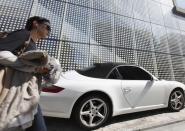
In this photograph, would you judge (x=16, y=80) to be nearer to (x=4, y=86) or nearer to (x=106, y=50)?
(x=4, y=86)

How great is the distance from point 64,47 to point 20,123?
5.22 metres

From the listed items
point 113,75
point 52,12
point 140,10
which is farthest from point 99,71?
point 140,10

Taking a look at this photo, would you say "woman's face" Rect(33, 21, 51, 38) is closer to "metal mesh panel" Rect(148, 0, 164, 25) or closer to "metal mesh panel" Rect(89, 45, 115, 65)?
"metal mesh panel" Rect(89, 45, 115, 65)

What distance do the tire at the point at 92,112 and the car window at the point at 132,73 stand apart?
903 mm

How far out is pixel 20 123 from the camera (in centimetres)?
138

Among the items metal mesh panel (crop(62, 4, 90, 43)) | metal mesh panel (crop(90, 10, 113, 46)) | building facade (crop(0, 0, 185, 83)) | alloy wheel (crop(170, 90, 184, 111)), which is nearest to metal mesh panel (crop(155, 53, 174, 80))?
building facade (crop(0, 0, 185, 83))

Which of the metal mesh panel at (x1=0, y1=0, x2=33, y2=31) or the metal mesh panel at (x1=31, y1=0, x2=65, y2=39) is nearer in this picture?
the metal mesh panel at (x1=0, y1=0, x2=33, y2=31)

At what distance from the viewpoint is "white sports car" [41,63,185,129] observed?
10.8 ft

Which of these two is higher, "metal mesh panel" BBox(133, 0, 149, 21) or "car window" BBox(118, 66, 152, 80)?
"metal mesh panel" BBox(133, 0, 149, 21)

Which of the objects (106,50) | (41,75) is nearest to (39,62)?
(41,75)

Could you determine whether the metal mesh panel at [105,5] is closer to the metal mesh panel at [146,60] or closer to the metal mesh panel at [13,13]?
the metal mesh panel at [146,60]

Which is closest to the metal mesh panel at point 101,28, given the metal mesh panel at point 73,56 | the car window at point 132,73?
the metal mesh panel at point 73,56

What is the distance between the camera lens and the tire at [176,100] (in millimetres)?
5004

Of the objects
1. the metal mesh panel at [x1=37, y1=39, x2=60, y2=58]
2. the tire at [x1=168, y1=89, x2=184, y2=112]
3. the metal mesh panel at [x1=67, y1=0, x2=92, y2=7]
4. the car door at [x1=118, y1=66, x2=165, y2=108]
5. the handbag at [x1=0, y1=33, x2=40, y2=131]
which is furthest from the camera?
the metal mesh panel at [x1=67, y1=0, x2=92, y2=7]
